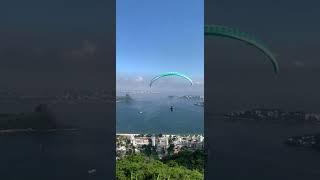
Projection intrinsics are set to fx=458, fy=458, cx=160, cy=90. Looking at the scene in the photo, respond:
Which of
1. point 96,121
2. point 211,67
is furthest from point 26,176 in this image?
point 211,67

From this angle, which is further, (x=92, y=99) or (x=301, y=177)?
(x=92, y=99)

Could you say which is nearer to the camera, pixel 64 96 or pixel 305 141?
pixel 305 141

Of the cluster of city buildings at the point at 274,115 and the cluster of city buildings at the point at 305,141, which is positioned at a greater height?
the cluster of city buildings at the point at 274,115

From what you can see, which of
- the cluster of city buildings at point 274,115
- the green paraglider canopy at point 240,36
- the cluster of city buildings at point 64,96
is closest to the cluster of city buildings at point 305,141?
the cluster of city buildings at point 274,115

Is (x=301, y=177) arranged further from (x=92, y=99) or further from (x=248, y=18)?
(x=92, y=99)

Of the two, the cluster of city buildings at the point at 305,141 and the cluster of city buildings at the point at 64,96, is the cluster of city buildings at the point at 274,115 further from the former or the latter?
the cluster of city buildings at the point at 64,96

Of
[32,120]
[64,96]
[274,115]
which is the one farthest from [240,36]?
[32,120]

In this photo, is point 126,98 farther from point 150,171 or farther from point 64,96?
point 64,96
